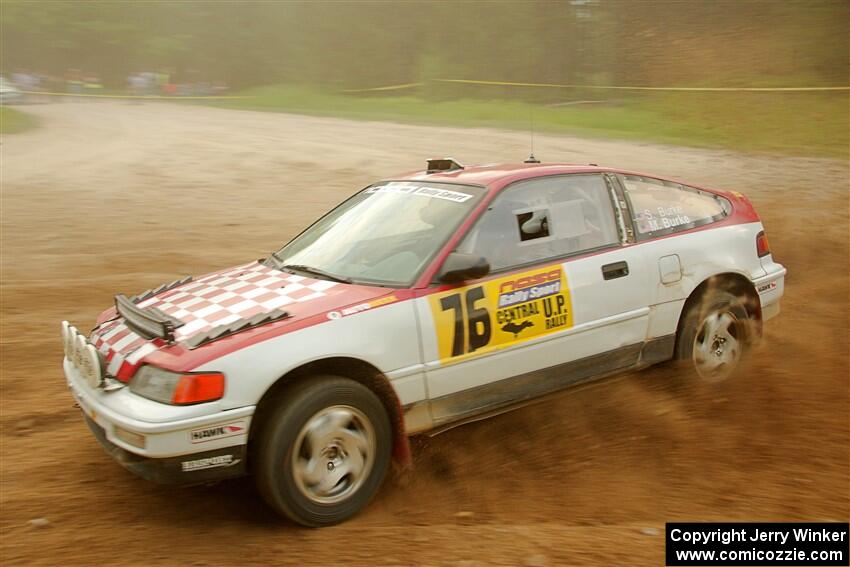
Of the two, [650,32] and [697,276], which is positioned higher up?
[650,32]

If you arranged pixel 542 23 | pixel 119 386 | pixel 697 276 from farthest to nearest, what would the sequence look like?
pixel 542 23
pixel 697 276
pixel 119 386

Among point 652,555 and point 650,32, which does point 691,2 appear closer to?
point 650,32

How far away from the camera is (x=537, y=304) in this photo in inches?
182

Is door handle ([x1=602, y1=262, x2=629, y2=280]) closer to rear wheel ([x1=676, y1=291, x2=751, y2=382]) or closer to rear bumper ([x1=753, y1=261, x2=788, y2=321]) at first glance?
rear wheel ([x1=676, y1=291, x2=751, y2=382])

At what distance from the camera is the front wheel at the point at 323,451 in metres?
3.77

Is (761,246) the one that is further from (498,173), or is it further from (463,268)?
(463,268)

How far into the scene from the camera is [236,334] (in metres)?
3.90

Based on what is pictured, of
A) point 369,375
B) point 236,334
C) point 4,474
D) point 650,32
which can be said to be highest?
point 650,32

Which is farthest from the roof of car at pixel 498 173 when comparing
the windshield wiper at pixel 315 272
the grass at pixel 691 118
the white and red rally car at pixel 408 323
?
the grass at pixel 691 118

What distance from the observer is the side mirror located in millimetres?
4270

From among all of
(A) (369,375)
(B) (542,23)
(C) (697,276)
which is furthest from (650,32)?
(A) (369,375)

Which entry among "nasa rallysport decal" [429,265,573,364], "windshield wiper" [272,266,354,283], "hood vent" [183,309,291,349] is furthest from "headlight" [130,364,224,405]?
"nasa rallysport decal" [429,265,573,364]

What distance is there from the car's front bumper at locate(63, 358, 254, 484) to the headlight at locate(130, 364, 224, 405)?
33mm

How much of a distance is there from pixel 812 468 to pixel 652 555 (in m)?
1.38
